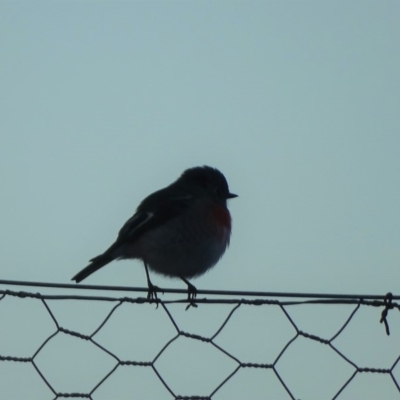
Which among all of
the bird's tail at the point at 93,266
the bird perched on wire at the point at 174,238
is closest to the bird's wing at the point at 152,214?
the bird perched on wire at the point at 174,238

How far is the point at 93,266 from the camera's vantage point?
5.57 m

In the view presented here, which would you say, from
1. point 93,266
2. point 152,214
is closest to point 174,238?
point 152,214

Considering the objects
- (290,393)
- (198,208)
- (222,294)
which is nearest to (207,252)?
(198,208)

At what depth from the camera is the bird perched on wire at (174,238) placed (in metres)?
5.54

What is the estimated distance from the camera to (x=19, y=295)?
3.14 meters

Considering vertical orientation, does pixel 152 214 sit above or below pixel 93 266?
above

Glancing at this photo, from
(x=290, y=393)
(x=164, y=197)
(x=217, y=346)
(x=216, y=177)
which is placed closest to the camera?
(x=290, y=393)

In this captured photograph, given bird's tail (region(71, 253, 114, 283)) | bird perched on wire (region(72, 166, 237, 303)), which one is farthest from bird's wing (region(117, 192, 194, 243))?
bird's tail (region(71, 253, 114, 283))

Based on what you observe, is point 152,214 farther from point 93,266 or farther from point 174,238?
point 93,266

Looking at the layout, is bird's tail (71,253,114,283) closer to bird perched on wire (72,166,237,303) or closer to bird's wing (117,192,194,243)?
bird perched on wire (72,166,237,303)

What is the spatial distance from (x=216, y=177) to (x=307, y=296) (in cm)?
331

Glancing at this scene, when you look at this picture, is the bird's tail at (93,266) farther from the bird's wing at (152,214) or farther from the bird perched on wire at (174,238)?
the bird's wing at (152,214)

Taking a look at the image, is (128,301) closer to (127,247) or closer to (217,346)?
(217,346)

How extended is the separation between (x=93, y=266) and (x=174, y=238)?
561mm
